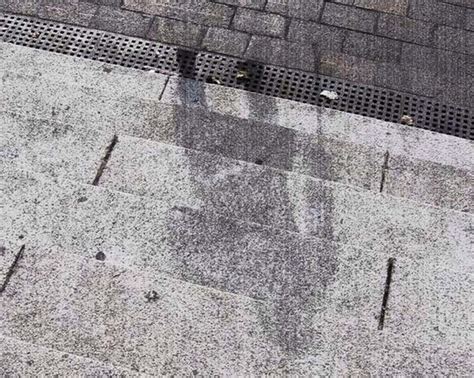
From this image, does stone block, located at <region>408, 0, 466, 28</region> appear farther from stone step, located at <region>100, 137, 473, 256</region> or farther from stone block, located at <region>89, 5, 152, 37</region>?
stone step, located at <region>100, 137, 473, 256</region>

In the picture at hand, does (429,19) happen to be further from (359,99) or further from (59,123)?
(59,123)

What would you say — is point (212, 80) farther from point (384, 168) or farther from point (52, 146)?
point (384, 168)

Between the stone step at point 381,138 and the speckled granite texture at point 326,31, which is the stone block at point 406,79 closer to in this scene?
the speckled granite texture at point 326,31

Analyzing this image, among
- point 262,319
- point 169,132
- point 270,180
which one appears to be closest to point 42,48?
point 169,132

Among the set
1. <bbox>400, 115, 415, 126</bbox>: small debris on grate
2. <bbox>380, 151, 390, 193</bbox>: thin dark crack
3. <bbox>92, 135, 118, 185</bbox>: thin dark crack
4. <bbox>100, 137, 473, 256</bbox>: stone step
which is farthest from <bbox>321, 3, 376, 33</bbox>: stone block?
<bbox>92, 135, 118, 185</bbox>: thin dark crack

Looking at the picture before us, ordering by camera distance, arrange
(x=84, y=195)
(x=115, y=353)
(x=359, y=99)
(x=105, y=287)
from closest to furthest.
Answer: (x=115, y=353)
(x=105, y=287)
(x=84, y=195)
(x=359, y=99)

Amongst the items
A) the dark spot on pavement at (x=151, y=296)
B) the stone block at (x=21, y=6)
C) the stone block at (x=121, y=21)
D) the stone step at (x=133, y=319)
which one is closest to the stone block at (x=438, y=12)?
the stone block at (x=121, y=21)

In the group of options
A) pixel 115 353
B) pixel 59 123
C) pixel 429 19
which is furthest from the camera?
pixel 429 19
